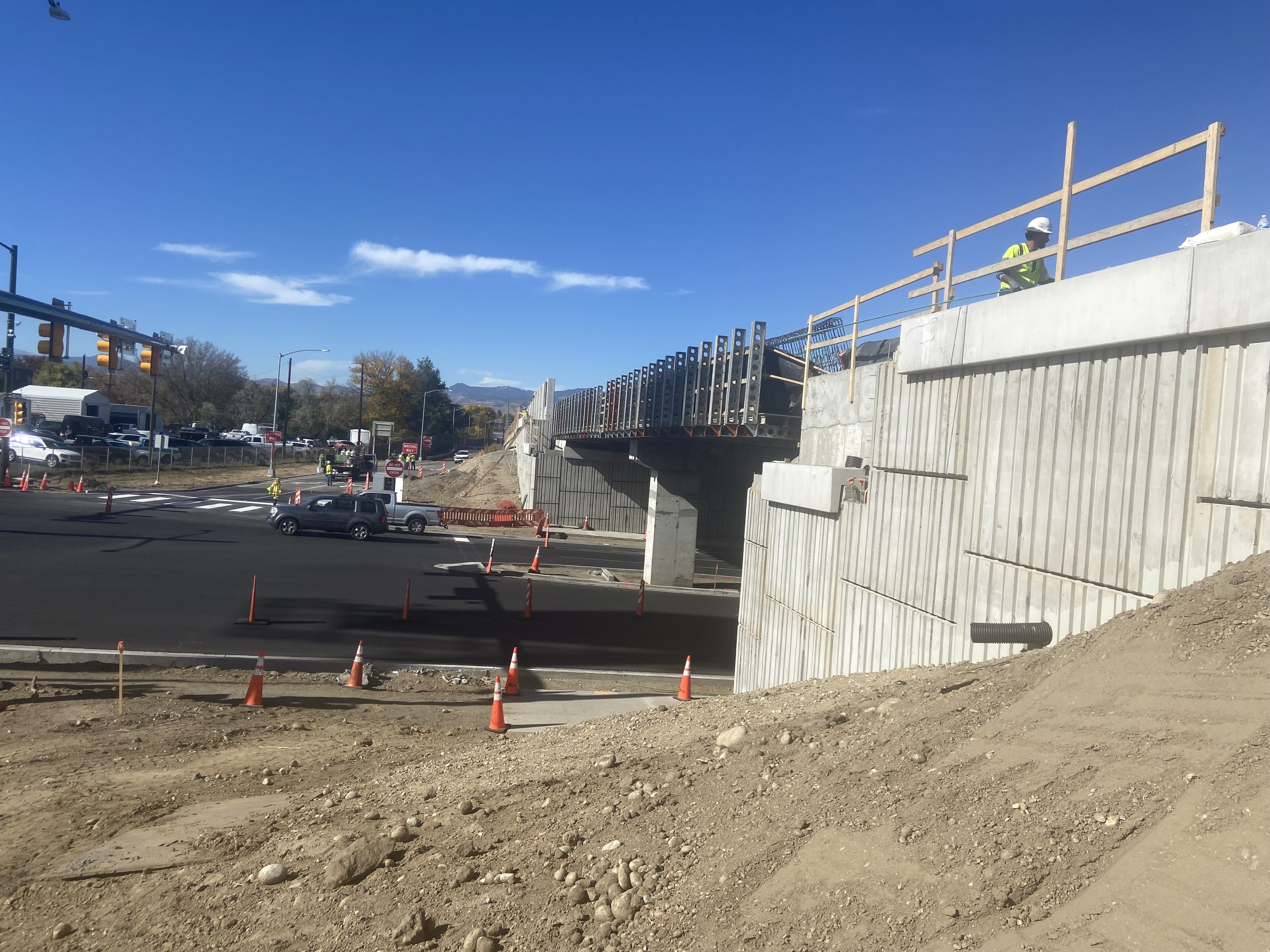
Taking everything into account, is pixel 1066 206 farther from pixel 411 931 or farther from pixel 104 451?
pixel 104 451

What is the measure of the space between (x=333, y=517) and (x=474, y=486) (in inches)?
1016

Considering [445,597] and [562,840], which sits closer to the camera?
[562,840]

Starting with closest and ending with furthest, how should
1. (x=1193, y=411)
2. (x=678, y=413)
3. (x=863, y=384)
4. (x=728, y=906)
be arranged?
(x=728, y=906) < (x=1193, y=411) < (x=863, y=384) < (x=678, y=413)

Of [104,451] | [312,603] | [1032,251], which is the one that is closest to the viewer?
[1032,251]

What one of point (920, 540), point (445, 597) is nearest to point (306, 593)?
point (445, 597)

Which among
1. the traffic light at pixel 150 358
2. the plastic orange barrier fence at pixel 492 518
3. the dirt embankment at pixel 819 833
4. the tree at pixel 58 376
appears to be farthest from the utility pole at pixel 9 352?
the tree at pixel 58 376

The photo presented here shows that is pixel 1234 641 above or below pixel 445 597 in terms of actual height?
above

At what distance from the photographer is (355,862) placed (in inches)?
184

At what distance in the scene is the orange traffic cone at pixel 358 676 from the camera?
40.1 ft

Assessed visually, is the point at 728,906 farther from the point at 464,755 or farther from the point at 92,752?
the point at 92,752

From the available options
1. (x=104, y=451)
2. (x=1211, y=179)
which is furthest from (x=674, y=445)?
(x=104, y=451)

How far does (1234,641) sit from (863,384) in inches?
250

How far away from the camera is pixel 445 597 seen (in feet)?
67.4

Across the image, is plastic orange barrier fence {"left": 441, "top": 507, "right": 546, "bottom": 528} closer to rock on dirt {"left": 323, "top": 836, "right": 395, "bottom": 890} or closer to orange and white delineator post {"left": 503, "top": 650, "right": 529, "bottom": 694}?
orange and white delineator post {"left": 503, "top": 650, "right": 529, "bottom": 694}
